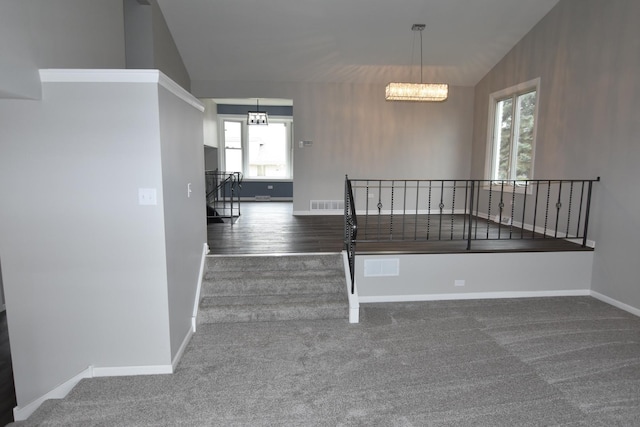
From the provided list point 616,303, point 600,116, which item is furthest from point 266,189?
point 616,303

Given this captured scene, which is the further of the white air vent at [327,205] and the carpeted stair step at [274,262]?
the white air vent at [327,205]

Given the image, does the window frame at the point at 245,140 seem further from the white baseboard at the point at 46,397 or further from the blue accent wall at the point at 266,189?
the white baseboard at the point at 46,397

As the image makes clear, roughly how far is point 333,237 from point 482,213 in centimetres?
355

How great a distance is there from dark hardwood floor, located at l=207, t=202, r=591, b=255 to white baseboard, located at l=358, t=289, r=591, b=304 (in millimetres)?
518

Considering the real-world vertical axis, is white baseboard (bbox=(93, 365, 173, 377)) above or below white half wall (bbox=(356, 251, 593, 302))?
below

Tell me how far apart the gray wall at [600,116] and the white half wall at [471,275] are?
0.33 m

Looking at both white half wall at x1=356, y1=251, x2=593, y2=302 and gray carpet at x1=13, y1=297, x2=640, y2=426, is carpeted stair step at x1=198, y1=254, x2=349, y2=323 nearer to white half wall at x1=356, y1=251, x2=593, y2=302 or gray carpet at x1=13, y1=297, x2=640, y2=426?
gray carpet at x1=13, y1=297, x2=640, y2=426

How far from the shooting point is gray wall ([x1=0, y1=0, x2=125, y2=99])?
2.39 metres

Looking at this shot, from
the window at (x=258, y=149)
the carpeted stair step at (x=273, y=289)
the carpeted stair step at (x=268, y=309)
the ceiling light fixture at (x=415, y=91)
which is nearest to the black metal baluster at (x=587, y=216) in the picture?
the ceiling light fixture at (x=415, y=91)

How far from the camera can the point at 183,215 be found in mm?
3420

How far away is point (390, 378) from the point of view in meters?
2.87

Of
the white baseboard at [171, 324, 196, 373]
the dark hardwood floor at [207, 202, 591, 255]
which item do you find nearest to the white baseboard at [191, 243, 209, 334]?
the white baseboard at [171, 324, 196, 373]

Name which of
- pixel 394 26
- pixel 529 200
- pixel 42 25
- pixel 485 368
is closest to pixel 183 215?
pixel 42 25

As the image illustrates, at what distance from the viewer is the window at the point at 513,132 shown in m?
5.98
